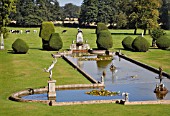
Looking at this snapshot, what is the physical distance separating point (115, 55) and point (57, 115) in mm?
27462

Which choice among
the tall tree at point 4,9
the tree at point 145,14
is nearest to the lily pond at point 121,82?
the tall tree at point 4,9

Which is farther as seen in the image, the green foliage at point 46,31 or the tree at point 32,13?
the tree at point 32,13

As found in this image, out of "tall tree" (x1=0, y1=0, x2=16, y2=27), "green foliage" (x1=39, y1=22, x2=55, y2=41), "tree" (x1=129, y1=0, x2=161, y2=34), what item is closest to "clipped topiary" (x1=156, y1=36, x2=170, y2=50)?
"green foliage" (x1=39, y1=22, x2=55, y2=41)

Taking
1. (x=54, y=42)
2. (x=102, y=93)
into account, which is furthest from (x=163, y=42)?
(x=102, y=93)

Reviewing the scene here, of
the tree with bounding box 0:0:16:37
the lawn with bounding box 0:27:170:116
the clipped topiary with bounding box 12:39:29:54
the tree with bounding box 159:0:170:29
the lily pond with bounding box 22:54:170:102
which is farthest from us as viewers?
the tree with bounding box 159:0:170:29

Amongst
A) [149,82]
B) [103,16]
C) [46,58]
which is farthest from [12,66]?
[103,16]

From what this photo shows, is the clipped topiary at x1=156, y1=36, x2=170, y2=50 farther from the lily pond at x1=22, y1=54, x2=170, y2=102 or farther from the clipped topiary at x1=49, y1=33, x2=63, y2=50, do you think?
the clipped topiary at x1=49, y1=33, x2=63, y2=50

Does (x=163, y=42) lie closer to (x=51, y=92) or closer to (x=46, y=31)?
(x=46, y=31)

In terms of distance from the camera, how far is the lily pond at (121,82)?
2138cm

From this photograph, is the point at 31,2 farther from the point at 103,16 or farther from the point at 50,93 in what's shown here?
the point at 50,93

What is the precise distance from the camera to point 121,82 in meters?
26.4

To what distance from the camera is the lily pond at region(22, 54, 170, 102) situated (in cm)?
2138

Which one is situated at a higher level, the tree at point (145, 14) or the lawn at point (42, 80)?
the tree at point (145, 14)

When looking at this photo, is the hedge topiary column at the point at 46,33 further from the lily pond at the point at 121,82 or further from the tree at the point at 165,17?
the tree at the point at 165,17
